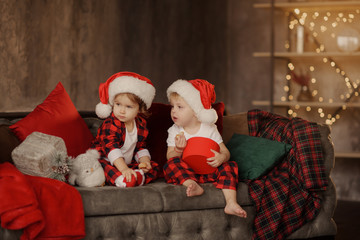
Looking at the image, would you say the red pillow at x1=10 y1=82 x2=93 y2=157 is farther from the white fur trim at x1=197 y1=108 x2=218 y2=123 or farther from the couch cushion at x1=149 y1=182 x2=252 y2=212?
the white fur trim at x1=197 y1=108 x2=218 y2=123

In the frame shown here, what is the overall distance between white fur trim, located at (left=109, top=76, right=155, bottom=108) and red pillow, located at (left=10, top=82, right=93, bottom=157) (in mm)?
240

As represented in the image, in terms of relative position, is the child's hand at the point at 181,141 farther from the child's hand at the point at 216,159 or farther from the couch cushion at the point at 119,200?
the couch cushion at the point at 119,200

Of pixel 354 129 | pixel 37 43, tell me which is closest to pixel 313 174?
pixel 37 43

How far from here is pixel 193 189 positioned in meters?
2.36

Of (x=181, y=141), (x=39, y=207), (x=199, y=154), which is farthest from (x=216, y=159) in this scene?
(x=39, y=207)

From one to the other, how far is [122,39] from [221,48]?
1314mm

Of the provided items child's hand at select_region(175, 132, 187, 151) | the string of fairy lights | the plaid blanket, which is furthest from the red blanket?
the string of fairy lights

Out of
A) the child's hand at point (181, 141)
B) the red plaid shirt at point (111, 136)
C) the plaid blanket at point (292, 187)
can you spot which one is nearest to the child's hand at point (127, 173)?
the red plaid shirt at point (111, 136)

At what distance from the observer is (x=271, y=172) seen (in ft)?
9.02

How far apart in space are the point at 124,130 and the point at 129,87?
21 cm

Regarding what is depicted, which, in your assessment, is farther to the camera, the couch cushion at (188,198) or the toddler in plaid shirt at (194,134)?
the toddler in plaid shirt at (194,134)

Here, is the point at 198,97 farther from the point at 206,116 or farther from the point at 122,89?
the point at 122,89

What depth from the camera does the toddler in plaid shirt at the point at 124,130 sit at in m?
2.47

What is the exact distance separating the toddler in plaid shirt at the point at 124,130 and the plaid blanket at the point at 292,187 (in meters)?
0.55
